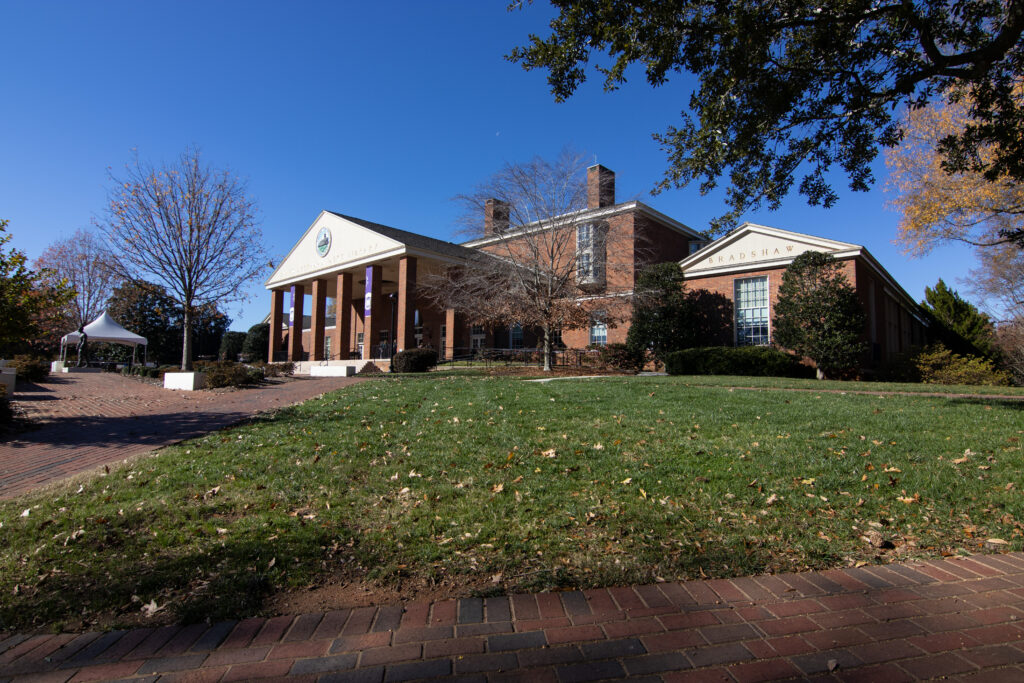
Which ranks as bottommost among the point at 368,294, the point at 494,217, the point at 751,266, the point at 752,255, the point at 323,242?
the point at 368,294

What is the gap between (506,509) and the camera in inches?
152

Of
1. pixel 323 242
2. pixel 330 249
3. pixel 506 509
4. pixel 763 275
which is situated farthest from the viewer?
pixel 323 242

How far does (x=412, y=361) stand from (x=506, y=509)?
17.4 metres

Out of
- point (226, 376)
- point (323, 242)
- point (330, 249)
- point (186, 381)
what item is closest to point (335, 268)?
point (330, 249)

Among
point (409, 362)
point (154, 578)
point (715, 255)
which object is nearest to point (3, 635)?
point (154, 578)

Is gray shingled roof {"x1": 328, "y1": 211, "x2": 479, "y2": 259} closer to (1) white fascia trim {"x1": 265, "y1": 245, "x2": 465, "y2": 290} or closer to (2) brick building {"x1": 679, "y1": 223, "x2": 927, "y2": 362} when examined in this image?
(1) white fascia trim {"x1": 265, "y1": 245, "x2": 465, "y2": 290}

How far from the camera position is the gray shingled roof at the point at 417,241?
26270 mm

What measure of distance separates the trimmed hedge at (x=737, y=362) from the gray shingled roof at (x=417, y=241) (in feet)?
37.5

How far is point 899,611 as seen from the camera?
256 centimetres

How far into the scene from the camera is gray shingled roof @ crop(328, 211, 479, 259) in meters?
26.3

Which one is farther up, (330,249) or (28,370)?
(330,249)

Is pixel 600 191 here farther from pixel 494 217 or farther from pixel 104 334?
pixel 104 334

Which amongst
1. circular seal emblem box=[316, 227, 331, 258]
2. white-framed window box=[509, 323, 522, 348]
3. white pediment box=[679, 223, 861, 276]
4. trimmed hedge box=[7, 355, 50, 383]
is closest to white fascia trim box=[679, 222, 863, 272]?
white pediment box=[679, 223, 861, 276]

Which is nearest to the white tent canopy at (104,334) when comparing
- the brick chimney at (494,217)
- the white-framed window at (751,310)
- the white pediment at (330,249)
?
the white pediment at (330,249)
